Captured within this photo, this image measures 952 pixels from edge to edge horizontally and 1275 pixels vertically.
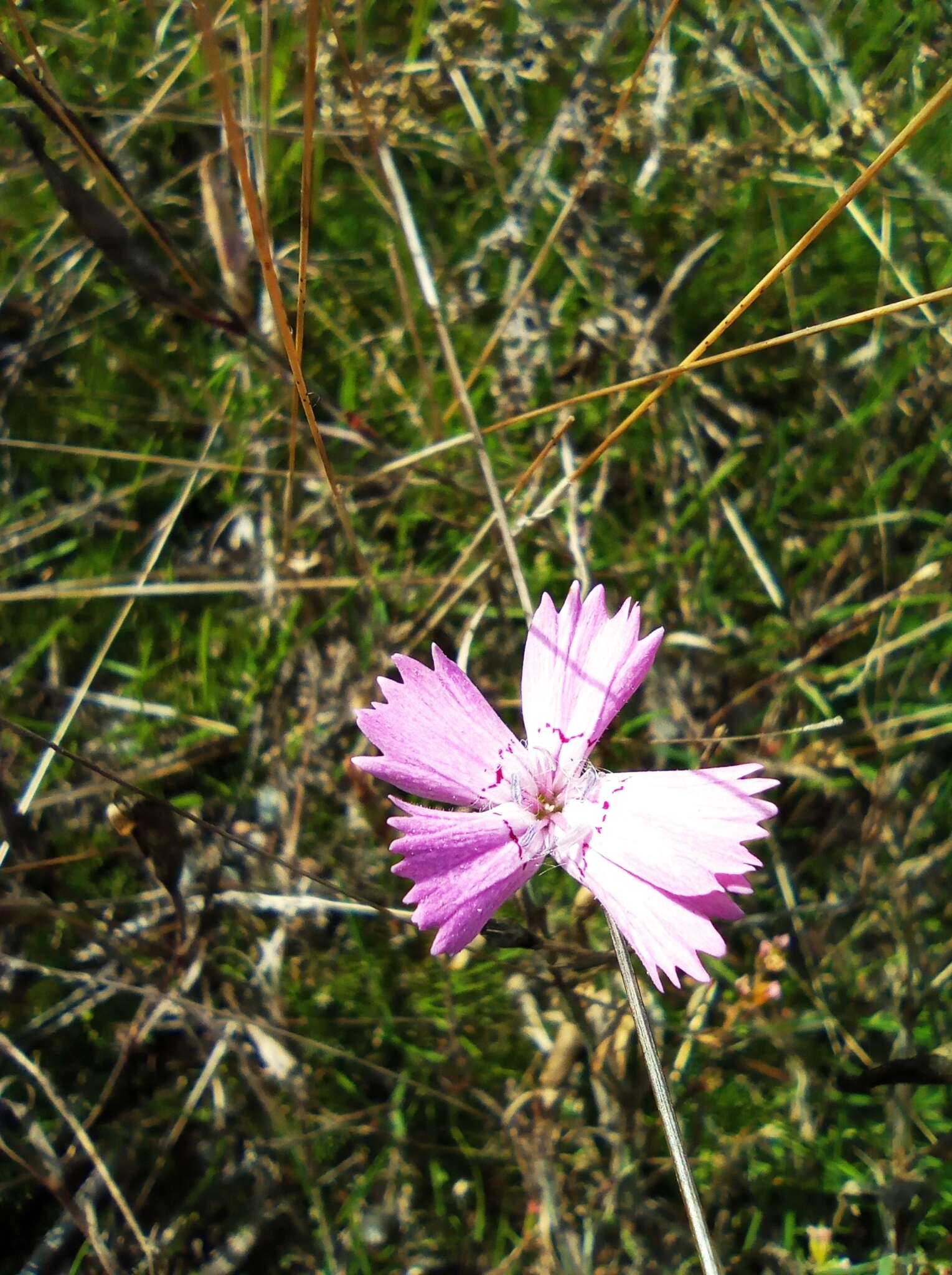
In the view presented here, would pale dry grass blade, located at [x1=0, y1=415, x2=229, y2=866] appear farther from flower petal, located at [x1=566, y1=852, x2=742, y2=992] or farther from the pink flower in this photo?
flower petal, located at [x1=566, y1=852, x2=742, y2=992]

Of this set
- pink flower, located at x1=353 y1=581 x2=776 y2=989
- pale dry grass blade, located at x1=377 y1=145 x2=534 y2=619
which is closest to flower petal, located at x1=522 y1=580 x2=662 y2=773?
pink flower, located at x1=353 y1=581 x2=776 y2=989

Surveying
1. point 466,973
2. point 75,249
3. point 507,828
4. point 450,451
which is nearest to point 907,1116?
point 466,973

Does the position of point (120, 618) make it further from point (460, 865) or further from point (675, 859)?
point (675, 859)

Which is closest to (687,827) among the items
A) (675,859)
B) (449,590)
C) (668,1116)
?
(675,859)

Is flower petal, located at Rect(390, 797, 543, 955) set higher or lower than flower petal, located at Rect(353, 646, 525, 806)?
lower

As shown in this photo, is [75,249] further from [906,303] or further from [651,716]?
[906,303]

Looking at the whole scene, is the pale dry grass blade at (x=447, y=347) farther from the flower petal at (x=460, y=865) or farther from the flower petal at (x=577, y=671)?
the flower petal at (x=460, y=865)
